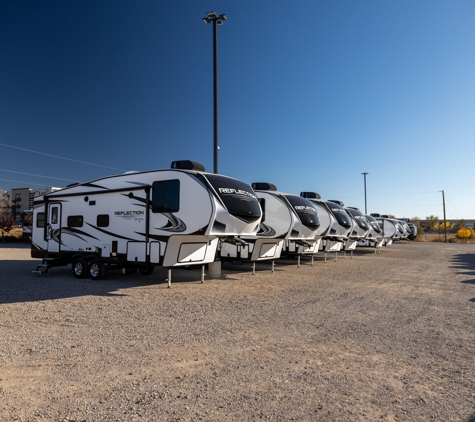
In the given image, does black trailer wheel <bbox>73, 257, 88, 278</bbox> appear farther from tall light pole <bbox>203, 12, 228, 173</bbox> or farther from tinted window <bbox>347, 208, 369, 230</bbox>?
tinted window <bbox>347, 208, 369, 230</bbox>

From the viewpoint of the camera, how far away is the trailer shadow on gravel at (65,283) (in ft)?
29.5

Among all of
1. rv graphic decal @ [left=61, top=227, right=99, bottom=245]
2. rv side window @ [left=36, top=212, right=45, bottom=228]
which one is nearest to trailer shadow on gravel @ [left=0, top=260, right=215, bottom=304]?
rv graphic decal @ [left=61, top=227, right=99, bottom=245]

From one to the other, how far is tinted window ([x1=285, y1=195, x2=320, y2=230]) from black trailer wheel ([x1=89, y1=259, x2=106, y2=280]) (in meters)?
6.75

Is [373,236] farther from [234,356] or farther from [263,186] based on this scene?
[234,356]

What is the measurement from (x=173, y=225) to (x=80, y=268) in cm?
396

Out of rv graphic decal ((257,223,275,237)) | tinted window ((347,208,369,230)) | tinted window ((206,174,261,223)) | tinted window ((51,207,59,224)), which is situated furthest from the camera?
tinted window ((347,208,369,230))

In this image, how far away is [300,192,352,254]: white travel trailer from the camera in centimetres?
1722

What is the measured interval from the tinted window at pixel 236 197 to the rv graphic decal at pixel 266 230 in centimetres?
268

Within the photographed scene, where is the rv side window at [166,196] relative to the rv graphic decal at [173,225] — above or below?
above

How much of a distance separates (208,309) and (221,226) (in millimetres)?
2702

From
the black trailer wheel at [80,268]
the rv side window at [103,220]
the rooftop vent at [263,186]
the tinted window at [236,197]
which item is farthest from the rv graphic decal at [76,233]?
the rooftop vent at [263,186]

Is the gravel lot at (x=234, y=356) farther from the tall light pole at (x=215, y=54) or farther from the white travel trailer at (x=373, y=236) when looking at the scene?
the white travel trailer at (x=373, y=236)

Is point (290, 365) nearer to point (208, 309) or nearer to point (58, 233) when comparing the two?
point (208, 309)

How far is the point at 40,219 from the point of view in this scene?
44.0 feet
